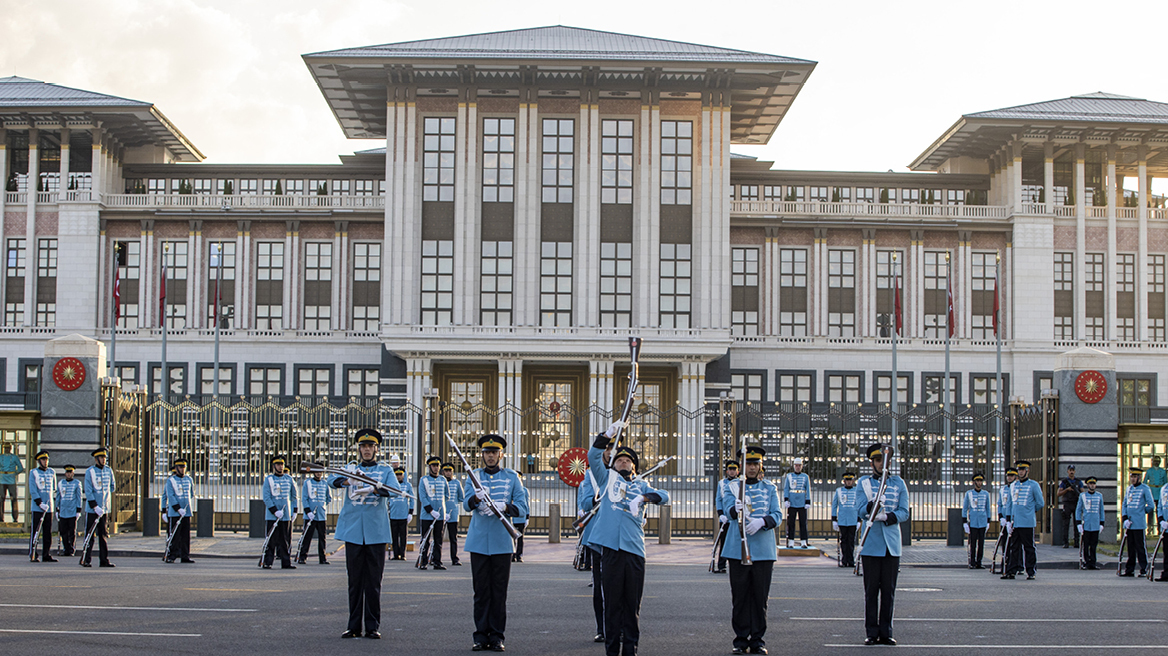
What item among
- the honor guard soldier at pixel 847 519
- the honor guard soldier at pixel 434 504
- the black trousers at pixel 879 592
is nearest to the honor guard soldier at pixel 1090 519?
the honor guard soldier at pixel 847 519

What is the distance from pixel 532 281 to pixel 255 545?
94.5ft

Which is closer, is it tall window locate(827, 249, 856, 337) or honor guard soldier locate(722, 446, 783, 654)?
honor guard soldier locate(722, 446, 783, 654)

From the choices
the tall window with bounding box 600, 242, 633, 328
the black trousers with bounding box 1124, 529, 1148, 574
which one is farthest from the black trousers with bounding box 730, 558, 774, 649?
the tall window with bounding box 600, 242, 633, 328

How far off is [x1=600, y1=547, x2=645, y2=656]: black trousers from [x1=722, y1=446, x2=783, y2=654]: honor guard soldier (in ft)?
3.52

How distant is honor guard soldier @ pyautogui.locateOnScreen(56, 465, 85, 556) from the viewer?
22703 mm

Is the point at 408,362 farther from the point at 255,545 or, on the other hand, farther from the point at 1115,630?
the point at 1115,630

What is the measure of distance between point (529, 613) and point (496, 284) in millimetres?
38973

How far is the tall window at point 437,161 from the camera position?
5356 centimetres

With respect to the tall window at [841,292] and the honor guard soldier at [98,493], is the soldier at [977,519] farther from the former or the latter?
the tall window at [841,292]

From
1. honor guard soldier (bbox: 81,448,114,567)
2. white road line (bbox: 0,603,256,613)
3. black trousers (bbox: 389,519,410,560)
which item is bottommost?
black trousers (bbox: 389,519,410,560)

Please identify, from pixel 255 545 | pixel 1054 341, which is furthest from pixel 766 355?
pixel 255 545

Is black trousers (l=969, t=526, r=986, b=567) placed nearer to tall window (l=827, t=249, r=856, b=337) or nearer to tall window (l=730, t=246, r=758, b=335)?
tall window (l=730, t=246, r=758, b=335)

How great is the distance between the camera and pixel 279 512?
68.9ft

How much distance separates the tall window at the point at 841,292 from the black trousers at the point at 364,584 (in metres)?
46.7
